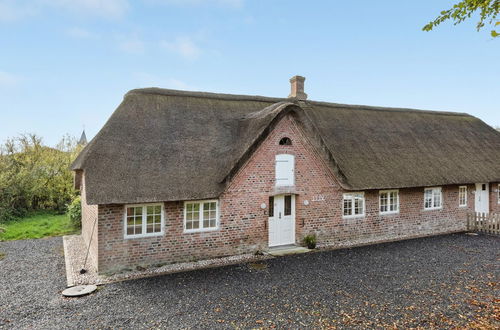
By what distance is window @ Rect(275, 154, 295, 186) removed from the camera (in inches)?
464

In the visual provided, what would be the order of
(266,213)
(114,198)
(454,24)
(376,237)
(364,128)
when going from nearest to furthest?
(454,24), (114,198), (266,213), (376,237), (364,128)

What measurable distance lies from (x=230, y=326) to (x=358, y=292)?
362 centimetres

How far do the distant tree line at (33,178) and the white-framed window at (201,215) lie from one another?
45.1 ft

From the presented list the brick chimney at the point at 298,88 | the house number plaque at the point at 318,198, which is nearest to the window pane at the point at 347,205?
the house number plaque at the point at 318,198

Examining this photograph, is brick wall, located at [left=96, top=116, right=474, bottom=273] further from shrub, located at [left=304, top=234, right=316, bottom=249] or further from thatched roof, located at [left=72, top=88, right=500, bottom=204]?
thatched roof, located at [left=72, top=88, right=500, bottom=204]

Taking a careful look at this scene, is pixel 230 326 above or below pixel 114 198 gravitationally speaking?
below

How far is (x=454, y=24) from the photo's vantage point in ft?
17.6

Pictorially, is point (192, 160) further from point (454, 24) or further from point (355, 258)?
point (454, 24)

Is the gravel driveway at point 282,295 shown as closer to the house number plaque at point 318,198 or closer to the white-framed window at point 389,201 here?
the house number plaque at point 318,198

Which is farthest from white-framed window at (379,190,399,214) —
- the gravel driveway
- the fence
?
the fence

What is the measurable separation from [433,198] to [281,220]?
8.46m

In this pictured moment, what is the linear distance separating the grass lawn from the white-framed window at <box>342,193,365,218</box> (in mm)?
13695

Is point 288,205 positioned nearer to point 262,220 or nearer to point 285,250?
point 262,220

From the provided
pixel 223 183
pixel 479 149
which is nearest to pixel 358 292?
pixel 223 183
